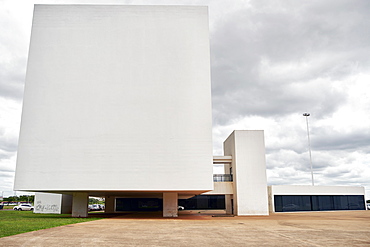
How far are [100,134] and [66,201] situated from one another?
16.7 m

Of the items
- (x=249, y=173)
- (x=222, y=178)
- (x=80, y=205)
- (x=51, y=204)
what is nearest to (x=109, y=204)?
(x=51, y=204)

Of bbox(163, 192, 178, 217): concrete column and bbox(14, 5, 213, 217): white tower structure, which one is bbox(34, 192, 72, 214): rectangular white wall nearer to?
bbox(14, 5, 213, 217): white tower structure

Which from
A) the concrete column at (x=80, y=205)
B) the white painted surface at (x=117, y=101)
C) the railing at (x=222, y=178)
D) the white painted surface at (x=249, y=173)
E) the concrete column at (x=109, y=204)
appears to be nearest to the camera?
the white painted surface at (x=117, y=101)

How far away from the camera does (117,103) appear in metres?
26.8

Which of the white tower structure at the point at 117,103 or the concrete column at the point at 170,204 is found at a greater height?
the white tower structure at the point at 117,103

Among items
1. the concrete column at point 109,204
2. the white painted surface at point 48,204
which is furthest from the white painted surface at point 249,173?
the white painted surface at point 48,204

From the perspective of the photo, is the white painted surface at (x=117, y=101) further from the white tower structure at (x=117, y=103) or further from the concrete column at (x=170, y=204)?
the concrete column at (x=170, y=204)

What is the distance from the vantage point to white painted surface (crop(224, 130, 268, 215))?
3362cm

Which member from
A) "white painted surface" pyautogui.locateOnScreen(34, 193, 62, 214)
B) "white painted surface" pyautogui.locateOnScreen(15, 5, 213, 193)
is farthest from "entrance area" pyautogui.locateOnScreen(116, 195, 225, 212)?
"white painted surface" pyautogui.locateOnScreen(15, 5, 213, 193)

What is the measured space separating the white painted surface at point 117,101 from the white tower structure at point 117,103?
77mm

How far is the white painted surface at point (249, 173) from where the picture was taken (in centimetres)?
3362

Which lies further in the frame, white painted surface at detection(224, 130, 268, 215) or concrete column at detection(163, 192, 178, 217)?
white painted surface at detection(224, 130, 268, 215)

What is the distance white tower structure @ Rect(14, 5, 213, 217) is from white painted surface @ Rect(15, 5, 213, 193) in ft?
0.25

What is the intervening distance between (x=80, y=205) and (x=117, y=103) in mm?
9342
